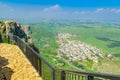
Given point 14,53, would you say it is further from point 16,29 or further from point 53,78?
point 16,29

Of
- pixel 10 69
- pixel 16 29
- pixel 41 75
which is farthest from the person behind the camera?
pixel 16 29

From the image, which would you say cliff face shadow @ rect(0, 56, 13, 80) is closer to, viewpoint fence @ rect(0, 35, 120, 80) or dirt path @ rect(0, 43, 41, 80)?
dirt path @ rect(0, 43, 41, 80)

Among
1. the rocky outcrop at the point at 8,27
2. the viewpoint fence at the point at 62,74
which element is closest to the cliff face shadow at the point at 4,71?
the viewpoint fence at the point at 62,74

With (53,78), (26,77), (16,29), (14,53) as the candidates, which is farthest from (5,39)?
(16,29)

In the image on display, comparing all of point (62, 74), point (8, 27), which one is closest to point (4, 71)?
point (62, 74)

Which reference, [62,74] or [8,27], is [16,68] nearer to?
[62,74]

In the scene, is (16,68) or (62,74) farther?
(16,68)

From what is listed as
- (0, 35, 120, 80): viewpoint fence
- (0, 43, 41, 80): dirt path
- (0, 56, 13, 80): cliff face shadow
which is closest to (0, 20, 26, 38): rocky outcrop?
(0, 43, 41, 80): dirt path

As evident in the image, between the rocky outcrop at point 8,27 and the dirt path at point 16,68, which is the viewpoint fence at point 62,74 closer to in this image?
the dirt path at point 16,68
